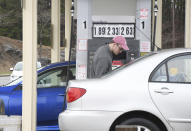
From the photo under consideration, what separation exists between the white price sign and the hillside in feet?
124

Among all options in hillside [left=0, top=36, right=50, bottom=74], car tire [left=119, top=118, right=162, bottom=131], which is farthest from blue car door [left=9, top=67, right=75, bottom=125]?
hillside [left=0, top=36, right=50, bottom=74]

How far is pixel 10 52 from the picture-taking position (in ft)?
160

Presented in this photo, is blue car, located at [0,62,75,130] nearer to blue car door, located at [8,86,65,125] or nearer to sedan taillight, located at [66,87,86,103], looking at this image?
blue car door, located at [8,86,65,125]

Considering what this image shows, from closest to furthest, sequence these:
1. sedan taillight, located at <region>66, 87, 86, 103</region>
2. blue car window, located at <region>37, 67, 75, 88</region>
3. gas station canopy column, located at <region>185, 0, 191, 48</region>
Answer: sedan taillight, located at <region>66, 87, 86, 103</region> → blue car window, located at <region>37, 67, 75, 88</region> → gas station canopy column, located at <region>185, 0, 191, 48</region>

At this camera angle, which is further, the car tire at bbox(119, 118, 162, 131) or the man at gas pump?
the man at gas pump

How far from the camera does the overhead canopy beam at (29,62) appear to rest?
20.3 ft

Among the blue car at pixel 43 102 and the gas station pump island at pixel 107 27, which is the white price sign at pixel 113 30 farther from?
the blue car at pixel 43 102

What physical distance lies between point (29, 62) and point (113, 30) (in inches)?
95.2

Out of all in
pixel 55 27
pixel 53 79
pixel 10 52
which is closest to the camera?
pixel 53 79

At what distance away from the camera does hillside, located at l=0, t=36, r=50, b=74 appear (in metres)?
46.6

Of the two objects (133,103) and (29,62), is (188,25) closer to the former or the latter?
(29,62)

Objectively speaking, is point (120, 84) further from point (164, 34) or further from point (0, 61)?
point (0, 61)

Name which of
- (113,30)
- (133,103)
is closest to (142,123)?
(133,103)

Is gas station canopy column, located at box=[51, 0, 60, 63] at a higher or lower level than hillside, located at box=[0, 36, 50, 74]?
higher
